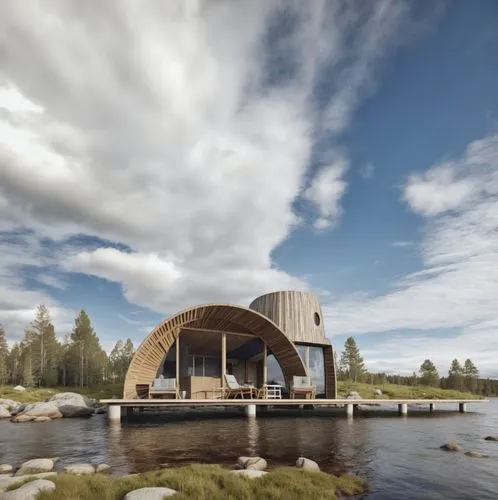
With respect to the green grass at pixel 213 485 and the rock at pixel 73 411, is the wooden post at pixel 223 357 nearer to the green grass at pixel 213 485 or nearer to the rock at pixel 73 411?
the rock at pixel 73 411

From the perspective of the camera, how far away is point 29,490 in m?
5.81

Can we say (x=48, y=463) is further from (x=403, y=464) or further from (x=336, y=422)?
(x=336, y=422)

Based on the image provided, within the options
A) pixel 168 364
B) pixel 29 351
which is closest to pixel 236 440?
pixel 168 364

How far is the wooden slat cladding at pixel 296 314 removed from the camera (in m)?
25.9

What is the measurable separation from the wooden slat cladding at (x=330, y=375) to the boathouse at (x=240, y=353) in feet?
0.10

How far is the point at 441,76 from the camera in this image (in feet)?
35.5

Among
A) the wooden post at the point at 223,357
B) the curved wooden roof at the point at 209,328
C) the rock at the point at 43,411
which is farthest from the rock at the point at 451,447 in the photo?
the rock at the point at 43,411

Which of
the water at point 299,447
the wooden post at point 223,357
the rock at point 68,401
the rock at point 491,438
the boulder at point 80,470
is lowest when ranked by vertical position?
the rock at point 491,438

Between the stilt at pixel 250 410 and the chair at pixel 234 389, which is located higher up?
the chair at pixel 234 389

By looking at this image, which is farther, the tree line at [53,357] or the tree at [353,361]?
the tree at [353,361]

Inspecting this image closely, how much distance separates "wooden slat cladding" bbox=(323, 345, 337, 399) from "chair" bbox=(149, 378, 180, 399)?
34.7 ft

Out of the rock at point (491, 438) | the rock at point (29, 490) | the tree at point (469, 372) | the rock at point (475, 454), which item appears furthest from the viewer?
the tree at point (469, 372)

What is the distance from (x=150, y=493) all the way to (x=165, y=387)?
14.5m

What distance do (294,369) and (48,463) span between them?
55.0 ft
